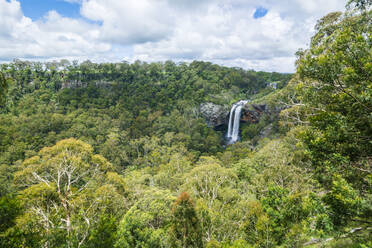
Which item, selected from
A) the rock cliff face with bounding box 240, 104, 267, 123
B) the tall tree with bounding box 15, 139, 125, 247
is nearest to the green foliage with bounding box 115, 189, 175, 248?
the tall tree with bounding box 15, 139, 125, 247

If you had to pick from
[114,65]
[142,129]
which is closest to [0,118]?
[142,129]

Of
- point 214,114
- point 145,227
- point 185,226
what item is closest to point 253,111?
point 214,114

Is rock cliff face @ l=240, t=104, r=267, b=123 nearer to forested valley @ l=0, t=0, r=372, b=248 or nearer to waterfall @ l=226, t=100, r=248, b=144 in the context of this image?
forested valley @ l=0, t=0, r=372, b=248

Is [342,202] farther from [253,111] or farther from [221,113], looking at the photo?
[221,113]

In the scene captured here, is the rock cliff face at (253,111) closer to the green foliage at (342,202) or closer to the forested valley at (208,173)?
the forested valley at (208,173)

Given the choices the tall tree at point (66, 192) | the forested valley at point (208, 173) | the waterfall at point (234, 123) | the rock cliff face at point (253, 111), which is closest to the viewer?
the forested valley at point (208, 173)

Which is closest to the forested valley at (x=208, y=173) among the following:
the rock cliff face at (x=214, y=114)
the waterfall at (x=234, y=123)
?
the waterfall at (x=234, y=123)

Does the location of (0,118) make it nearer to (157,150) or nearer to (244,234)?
(157,150)
